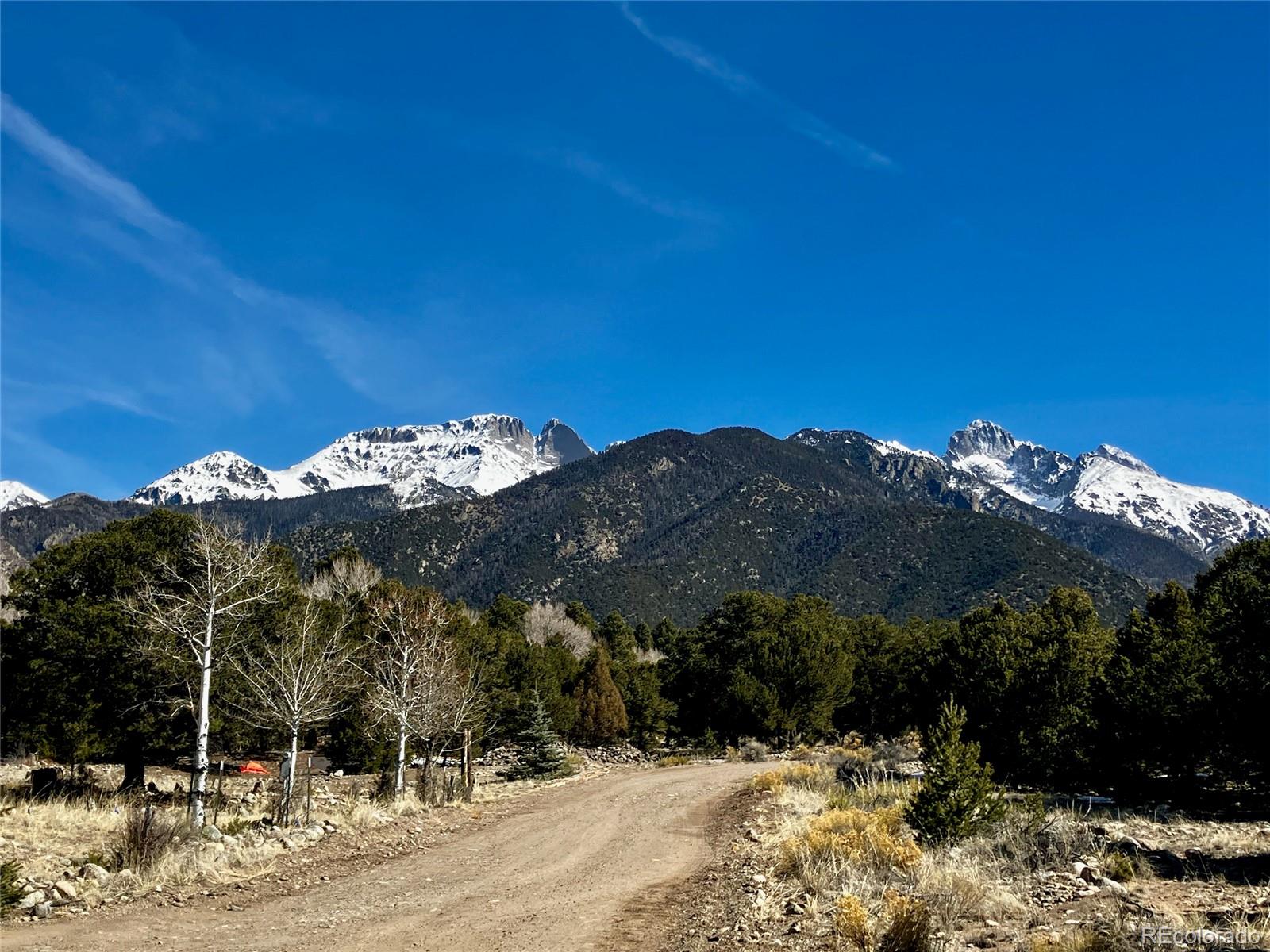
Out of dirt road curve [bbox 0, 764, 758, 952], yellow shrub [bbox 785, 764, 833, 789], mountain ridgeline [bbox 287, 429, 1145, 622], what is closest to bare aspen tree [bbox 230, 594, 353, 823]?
dirt road curve [bbox 0, 764, 758, 952]

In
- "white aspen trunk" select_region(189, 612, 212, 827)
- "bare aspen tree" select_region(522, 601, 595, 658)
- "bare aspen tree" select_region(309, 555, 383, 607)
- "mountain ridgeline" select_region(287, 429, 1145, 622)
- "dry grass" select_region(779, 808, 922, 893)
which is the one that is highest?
"mountain ridgeline" select_region(287, 429, 1145, 622)

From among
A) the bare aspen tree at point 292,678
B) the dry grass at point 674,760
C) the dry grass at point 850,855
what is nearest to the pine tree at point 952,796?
the dry grass at point 850,855

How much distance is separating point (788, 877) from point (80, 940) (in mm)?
9686

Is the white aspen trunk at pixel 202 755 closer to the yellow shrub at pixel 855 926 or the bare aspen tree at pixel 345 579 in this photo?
the yellow shrub at pixel 855 926

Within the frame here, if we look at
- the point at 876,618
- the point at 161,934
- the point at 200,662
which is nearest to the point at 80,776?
the point at 200,662

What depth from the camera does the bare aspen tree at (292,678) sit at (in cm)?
2125

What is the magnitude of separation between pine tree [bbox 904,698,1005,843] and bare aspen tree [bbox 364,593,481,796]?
14.2 m

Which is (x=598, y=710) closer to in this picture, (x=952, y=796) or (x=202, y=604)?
(x=202, y=604)

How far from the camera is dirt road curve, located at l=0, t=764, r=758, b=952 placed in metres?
10.2

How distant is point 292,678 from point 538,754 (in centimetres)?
1529

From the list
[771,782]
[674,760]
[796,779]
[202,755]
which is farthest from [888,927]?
[674,760]

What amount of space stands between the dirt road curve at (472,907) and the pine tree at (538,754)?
1481 cm

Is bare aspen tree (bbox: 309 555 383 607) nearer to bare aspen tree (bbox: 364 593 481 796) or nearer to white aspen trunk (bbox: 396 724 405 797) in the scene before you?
bare aspen tree (bbox: 364 593 481 796)

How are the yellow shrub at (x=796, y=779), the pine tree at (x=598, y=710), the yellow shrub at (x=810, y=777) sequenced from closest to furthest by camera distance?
1. the yellow shrub at (x=796, y=779)
2. the yellow shrub at (x=810, y=777)
3. the pine tree at (x=598, y=710)
